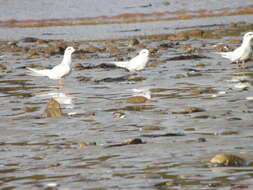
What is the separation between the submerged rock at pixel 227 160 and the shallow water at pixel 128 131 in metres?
0.11

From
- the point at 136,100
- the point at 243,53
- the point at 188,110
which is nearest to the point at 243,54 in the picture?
the point at 243,53

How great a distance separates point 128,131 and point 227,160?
2.62m

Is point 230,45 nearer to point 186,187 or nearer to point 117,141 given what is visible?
point 117,141

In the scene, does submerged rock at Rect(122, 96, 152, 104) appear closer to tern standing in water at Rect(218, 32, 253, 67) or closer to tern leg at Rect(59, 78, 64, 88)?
tern leg at Rect(59, 78, 64, 88)

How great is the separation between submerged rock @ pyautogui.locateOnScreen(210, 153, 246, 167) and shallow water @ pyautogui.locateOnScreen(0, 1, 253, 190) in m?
0.11

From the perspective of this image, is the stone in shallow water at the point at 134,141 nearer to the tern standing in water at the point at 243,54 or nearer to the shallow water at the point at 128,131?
the shallow water at the point at 128,131

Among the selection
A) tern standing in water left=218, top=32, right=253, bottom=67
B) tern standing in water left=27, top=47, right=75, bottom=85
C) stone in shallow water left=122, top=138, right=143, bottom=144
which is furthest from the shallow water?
tern standing in water left=218, top=32, right=253, bottom=67

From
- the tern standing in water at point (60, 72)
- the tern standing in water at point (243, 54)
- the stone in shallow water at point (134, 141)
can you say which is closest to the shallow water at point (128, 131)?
the stone in shallow water at point (134, 141)

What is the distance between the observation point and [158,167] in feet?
23.2

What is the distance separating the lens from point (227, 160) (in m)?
6.93

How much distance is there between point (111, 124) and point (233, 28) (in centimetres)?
1909

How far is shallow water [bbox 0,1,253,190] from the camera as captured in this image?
6.73 metres

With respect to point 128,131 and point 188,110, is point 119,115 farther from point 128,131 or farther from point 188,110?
point 128,131

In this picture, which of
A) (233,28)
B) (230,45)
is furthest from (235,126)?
(233,28)
